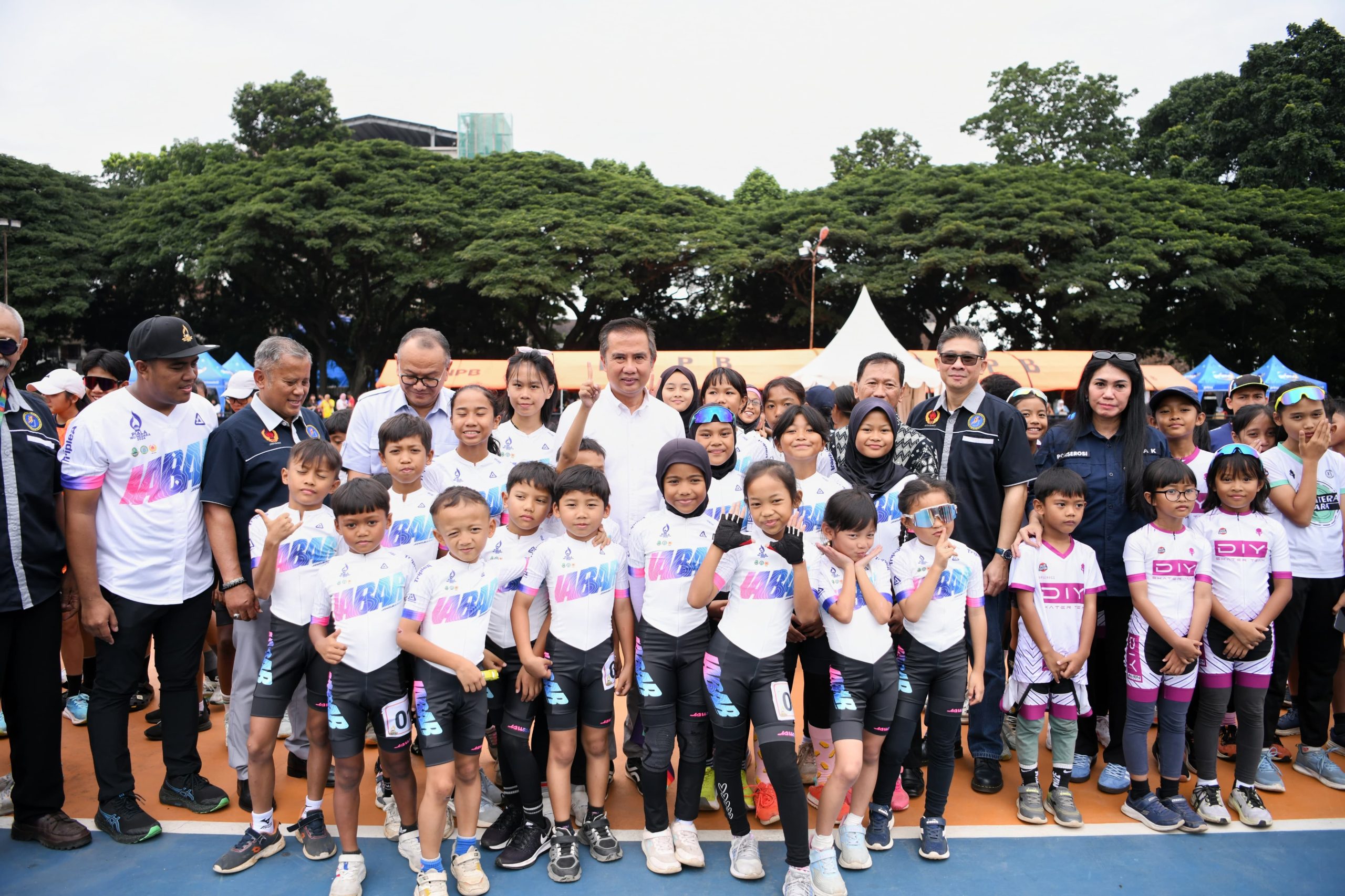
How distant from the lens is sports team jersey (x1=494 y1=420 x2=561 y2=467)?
12.5 feet

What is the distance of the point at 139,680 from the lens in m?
3.46

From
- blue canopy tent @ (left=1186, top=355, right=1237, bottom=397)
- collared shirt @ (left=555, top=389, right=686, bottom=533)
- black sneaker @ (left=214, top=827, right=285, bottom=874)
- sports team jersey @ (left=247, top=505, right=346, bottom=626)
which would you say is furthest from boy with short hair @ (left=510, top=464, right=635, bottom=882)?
blue canopy tent @ (left=1186, top=355, right=1237, bottom=397)

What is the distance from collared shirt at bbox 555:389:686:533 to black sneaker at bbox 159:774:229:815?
217cm

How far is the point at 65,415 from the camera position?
5.61m

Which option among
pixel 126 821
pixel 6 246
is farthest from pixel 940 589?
pixel 6 246

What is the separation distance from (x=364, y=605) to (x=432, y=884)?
3.35ft

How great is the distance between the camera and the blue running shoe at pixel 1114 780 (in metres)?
3.73

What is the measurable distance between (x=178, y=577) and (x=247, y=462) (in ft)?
1.87

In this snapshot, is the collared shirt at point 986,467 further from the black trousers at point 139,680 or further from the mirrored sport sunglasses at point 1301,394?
the black trousers at point 139,680

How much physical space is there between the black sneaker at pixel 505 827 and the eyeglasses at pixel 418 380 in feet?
6.26

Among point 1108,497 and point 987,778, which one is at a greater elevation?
point 1108,497

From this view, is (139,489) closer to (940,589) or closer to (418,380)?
(418,380)

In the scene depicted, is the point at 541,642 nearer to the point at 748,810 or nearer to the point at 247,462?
the point at 748,810

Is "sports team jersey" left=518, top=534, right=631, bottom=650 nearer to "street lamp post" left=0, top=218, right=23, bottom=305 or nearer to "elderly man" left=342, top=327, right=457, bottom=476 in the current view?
"elderly man" left=342, top=327, right=457, bottom=476
